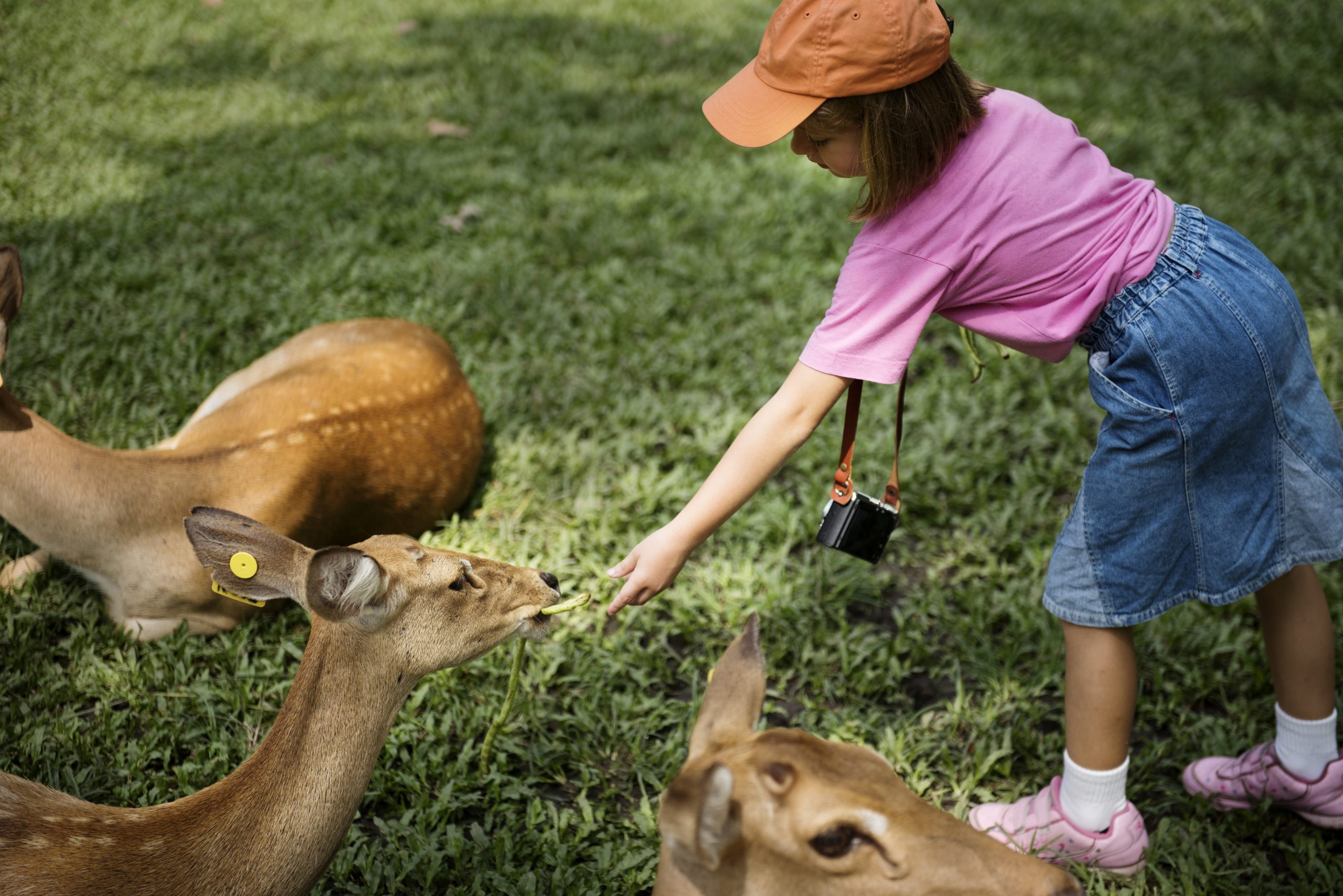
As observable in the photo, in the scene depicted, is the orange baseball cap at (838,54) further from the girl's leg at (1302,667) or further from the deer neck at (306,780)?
the girl's leg at (1302,667)

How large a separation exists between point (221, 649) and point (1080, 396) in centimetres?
349

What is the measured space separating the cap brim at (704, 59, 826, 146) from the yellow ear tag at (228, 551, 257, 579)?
1.35 m

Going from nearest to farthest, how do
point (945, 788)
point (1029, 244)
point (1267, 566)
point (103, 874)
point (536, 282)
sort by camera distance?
point (103, 874), point (1029, 244), point (1267, 566), point (945, 788), point (536, 282)

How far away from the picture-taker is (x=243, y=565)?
221 centimetres

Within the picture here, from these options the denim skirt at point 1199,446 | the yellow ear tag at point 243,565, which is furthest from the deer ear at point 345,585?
the denim skirt at point 1199,446

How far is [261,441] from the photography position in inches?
129

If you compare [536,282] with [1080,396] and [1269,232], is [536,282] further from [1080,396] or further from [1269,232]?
[1269,232]

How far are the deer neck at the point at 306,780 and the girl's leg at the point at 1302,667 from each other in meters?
2.27

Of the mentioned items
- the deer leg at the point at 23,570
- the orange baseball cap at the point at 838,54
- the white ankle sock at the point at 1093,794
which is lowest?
the deer leg at the point at 23,570

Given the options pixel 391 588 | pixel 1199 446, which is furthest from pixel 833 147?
pixel 391 588

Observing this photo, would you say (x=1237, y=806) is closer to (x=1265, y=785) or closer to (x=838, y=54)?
(x=1265, y=785)

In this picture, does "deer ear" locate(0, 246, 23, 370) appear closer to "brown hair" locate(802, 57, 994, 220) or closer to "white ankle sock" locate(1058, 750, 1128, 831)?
"brown hair" locate(802, 57, 994, 220)

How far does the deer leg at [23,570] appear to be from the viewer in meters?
3.33

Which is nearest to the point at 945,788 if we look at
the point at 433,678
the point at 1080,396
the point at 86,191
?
the point at 433,678
